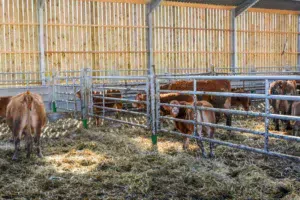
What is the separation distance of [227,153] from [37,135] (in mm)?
3183

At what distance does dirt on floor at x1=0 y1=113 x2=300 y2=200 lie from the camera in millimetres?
4430

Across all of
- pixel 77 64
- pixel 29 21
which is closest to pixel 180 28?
pixel 77 64

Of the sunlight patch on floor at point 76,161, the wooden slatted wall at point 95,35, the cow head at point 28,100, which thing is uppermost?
the wooden slatted wall at point 95,35

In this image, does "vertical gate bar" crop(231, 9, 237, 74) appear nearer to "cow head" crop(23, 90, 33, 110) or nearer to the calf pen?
the calf pen

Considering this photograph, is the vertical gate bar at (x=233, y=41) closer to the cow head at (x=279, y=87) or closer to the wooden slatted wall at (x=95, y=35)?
the wooden slatted wall at (x=95, y=35)

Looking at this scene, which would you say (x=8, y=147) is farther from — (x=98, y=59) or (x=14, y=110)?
(x=98, y=59)

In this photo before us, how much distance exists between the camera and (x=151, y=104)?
23.4 ft

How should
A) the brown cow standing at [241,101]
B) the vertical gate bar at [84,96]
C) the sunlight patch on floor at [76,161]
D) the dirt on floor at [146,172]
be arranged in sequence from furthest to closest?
the brown cow standing at [241,101] → the vertical gate bar at [84,96] → the sunlight patch on floor at [76,161] → the dirt on floor at [146,172]

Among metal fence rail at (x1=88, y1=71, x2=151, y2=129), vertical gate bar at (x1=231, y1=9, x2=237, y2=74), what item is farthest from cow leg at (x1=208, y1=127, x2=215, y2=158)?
vertical gate bar at (x1=231, y1=9, x2=237, y2=74)

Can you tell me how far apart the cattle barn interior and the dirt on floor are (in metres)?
0.02

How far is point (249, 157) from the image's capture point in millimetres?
5887

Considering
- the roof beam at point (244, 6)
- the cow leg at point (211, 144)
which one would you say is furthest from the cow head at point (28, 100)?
the roof beam at point (244, 6)

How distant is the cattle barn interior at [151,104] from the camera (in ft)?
15.8

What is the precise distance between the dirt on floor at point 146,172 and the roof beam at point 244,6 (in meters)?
12.4
